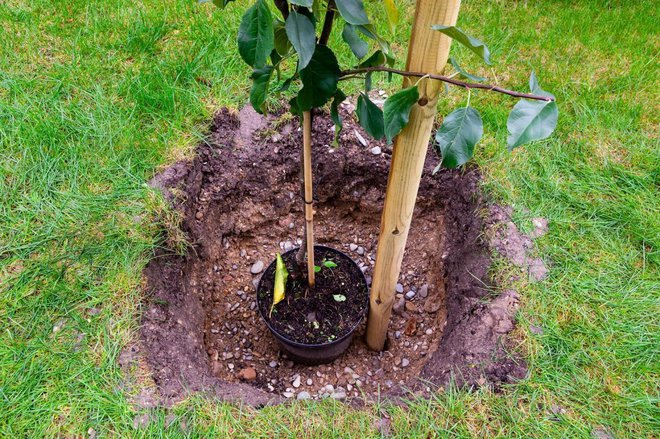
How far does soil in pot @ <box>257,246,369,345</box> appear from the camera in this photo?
1.86m

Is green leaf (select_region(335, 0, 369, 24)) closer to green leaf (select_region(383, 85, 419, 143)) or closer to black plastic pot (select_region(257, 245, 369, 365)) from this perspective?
green leaf (select_region(383, 85, 419, 143))

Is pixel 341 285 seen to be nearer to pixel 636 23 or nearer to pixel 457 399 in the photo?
pixel 457 399

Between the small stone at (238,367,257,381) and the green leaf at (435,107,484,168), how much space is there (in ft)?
4.35

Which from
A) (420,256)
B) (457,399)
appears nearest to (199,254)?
(420,256)

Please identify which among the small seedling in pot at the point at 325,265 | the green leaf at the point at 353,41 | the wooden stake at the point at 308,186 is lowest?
the small seedling in pot at the point at 325,265

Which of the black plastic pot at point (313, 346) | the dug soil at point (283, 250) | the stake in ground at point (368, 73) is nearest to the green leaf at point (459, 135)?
the stake in ground at point (368, 73)

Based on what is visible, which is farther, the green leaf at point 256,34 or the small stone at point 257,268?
the small stone at point 257,268

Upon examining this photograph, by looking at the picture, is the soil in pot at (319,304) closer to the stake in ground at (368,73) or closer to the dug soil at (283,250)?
the dug soil at (283,250)

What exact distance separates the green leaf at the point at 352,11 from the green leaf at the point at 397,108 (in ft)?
0.66

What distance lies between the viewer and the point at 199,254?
2127 millimetres

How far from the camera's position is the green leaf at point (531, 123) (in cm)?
92

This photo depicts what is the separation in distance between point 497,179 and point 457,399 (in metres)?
1.05

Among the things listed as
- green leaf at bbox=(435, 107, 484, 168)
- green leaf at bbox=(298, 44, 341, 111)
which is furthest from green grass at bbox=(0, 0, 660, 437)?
green leaf at bbox=(298, 44, 341, 111)

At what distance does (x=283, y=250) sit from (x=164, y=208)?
0.69m
